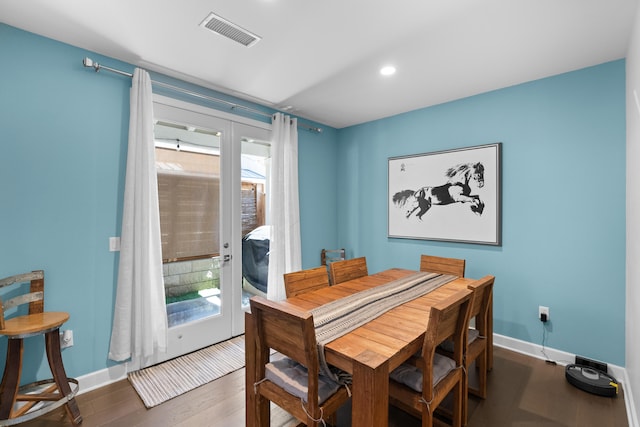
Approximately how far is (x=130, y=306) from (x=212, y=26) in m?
2.22

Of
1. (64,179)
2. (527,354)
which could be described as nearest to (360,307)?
(527,354)

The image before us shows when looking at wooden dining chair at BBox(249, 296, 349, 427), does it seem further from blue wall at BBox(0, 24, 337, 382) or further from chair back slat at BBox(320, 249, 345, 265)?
chair back slat at BBox(320, 249, 345, 265)

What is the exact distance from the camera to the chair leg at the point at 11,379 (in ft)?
5.53

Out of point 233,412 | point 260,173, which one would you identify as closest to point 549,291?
point 233,412

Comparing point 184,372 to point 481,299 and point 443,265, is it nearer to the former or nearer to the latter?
point 481,299

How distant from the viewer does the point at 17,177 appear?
1.99m

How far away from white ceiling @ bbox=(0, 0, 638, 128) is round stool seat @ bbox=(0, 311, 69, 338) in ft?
6.40

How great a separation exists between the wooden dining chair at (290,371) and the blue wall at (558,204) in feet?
7.52

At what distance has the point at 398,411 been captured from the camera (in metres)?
1.98

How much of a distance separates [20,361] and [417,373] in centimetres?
233

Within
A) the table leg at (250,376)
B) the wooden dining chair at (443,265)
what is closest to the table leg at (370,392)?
the table leg at (250,376)

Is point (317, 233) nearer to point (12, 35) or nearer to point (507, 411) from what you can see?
point (507, 411)

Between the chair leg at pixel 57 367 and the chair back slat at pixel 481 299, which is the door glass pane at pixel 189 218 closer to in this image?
the chair leg at pixel 57 367

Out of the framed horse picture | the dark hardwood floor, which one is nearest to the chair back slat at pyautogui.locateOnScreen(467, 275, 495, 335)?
the dark hardwood floor
